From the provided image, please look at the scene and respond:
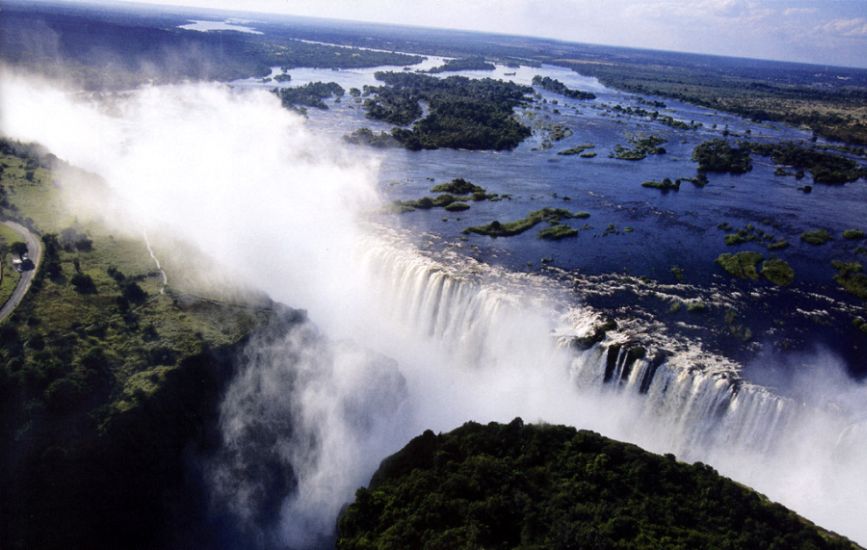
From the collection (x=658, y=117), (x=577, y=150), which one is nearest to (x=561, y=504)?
(x=577, y=150)

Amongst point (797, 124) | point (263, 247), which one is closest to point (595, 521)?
point (263, 247)

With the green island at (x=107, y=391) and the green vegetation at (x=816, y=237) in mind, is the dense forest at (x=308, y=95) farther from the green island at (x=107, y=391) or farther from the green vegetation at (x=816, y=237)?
the green vegetation at (x=816, y=237)

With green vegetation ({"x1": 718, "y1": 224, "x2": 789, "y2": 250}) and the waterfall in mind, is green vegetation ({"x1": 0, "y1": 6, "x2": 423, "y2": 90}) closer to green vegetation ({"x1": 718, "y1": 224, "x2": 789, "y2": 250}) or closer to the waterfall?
the waterfall

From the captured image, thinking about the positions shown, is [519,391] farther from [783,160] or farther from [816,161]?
[816,161]

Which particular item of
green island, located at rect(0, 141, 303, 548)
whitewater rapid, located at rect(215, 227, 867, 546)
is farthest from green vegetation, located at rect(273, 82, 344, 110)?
green island, located at rect(0, 141, 303, 548)

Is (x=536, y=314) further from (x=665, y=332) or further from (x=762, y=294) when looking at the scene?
(x=762, y=294)

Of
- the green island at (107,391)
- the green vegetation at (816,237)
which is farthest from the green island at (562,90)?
the green island at (107,391)
